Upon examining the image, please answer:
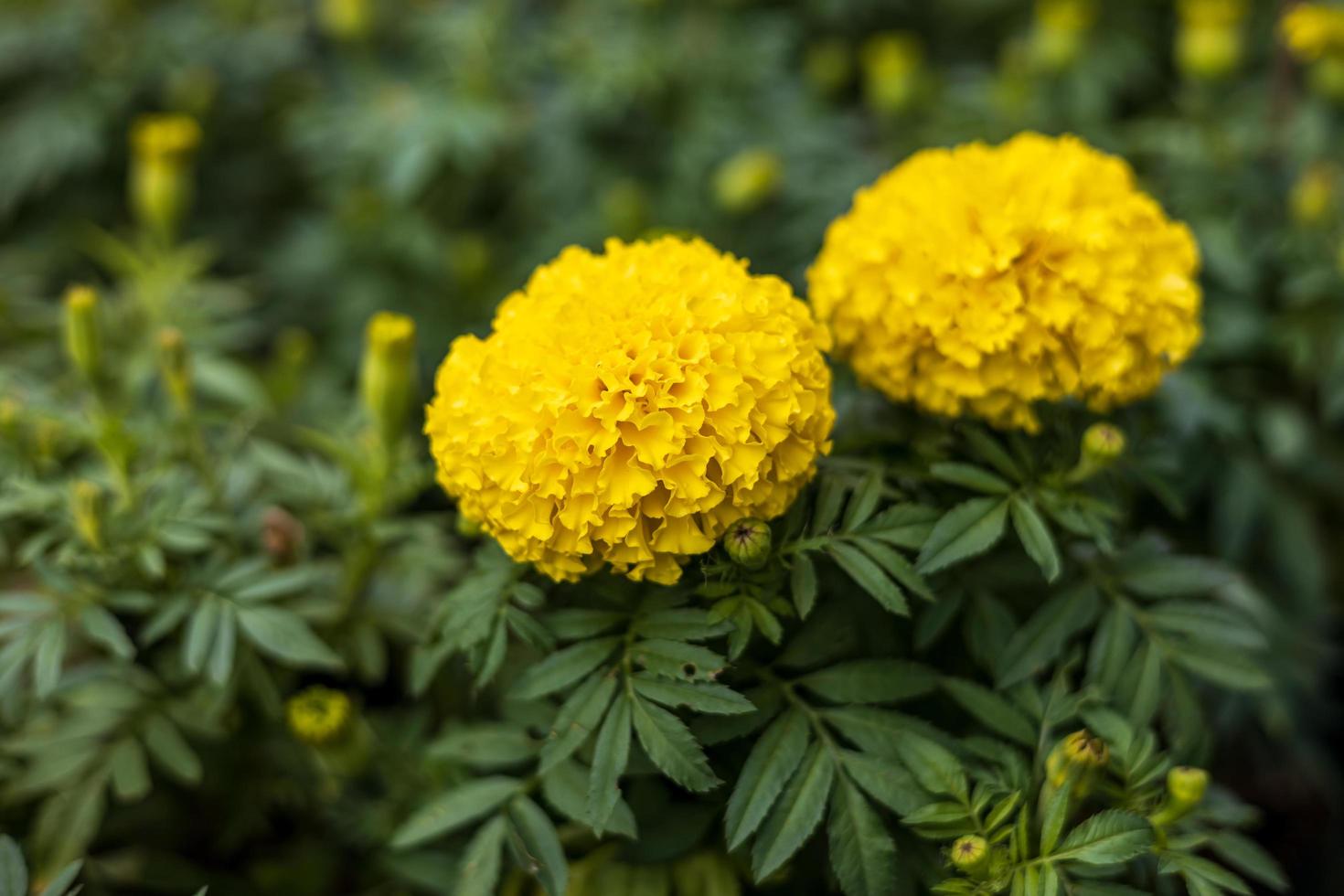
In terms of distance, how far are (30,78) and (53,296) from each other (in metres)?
0.57

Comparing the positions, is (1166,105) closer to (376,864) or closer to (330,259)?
(330,259)

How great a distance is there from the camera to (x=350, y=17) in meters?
2.43

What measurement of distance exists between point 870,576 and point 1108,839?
0.34 metres

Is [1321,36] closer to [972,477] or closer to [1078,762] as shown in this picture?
[972,477]

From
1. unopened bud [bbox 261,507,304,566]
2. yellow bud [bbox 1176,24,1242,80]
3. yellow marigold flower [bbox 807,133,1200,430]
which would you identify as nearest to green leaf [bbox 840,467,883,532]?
yellow marigold flower [bbox 807,133,1200,430]

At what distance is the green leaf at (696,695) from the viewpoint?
1063 millimetres

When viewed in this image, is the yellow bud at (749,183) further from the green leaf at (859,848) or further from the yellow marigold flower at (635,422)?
the green leaf at (859,848)

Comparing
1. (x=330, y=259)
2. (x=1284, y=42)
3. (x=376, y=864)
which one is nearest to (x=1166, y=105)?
(x=1284, y=42)

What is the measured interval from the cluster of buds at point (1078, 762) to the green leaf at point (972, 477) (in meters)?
0.28

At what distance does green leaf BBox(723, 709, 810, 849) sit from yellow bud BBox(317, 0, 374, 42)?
1.99m

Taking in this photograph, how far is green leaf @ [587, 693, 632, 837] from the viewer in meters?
1.06

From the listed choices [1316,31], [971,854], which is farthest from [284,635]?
[1316,31]

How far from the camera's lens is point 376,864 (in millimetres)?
1600

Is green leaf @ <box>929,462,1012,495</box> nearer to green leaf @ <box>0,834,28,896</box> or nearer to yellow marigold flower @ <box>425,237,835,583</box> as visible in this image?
yellow marigold flower @ <box>425,237,835,583</box>
